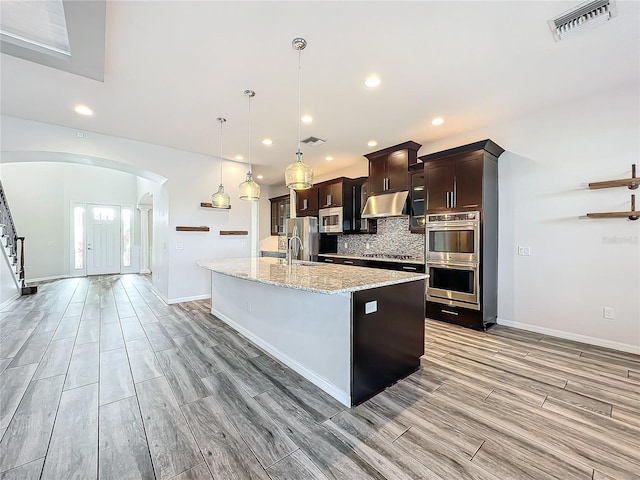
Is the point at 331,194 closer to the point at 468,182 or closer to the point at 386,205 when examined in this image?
the point at 386,205

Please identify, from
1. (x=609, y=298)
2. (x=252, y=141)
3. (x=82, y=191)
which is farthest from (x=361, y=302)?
(x=82, y=191)

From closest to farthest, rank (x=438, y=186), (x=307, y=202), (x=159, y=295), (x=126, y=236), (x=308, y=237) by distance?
(x=438, y=186) → (x=159, y=295) → (x=308, y=237) → (x=307, y=202) → (x=126, y=236)

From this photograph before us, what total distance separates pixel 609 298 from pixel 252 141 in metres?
5.05

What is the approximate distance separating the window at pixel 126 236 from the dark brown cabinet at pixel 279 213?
4.92m

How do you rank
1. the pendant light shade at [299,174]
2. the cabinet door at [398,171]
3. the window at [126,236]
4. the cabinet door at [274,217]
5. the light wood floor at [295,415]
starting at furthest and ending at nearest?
the window at [126,236] < the cabinet door at [274,217] < the cabinet door at [398,171] < the pendant light shade at [299,174] < the light wood floor at [295,415]

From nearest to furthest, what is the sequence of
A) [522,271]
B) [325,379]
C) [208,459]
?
[208,459] → [325,379] → [522,271]

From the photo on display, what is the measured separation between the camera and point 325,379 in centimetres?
217

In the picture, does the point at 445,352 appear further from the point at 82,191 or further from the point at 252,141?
the point at 82,191

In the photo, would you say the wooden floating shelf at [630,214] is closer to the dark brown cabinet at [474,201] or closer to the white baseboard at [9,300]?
the dark brown cabinet at [474,201]

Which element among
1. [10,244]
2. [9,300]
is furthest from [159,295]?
[10,244]

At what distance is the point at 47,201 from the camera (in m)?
7.33

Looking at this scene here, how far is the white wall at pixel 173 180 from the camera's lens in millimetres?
3760

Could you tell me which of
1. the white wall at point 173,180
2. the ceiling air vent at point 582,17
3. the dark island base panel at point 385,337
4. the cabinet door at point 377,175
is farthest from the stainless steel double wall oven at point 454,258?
the white wall at point 173,180

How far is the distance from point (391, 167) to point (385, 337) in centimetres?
332
